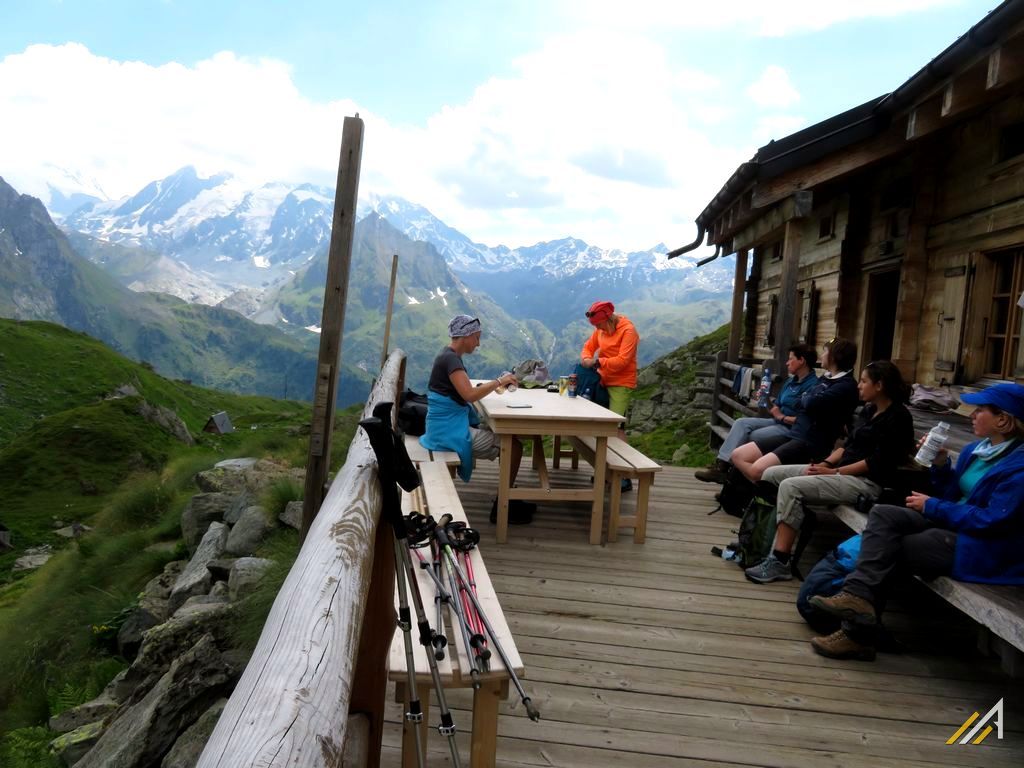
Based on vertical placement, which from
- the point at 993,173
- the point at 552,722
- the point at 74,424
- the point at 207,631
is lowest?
the point at 74,424

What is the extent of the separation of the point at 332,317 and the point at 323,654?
496cm

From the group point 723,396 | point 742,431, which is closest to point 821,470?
point 742,431

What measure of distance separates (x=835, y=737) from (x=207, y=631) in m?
4.60

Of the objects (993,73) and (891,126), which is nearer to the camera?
(993,73)

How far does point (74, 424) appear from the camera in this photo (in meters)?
22.8

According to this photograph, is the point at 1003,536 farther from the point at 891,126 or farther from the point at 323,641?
the point at 891,126

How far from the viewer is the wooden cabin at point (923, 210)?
243 inches

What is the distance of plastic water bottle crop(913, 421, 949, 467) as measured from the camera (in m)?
4.27

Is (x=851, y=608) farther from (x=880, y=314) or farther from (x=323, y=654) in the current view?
(x=880, y=314)

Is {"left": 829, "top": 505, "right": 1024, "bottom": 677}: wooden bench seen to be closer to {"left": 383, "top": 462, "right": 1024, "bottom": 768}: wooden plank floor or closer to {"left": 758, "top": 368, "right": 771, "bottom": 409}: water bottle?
{"left": 383, "top": 462, "right": 1024, "bottom": 768}: wooden plank floor

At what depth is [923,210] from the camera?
830 cm

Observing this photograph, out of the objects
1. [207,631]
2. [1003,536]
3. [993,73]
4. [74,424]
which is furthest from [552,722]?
[74,424]

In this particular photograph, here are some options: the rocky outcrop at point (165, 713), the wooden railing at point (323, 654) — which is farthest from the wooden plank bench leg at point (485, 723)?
the rocky outcrop at point (165, 713)

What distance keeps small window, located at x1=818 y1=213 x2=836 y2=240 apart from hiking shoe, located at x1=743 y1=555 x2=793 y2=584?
24.1 feet
